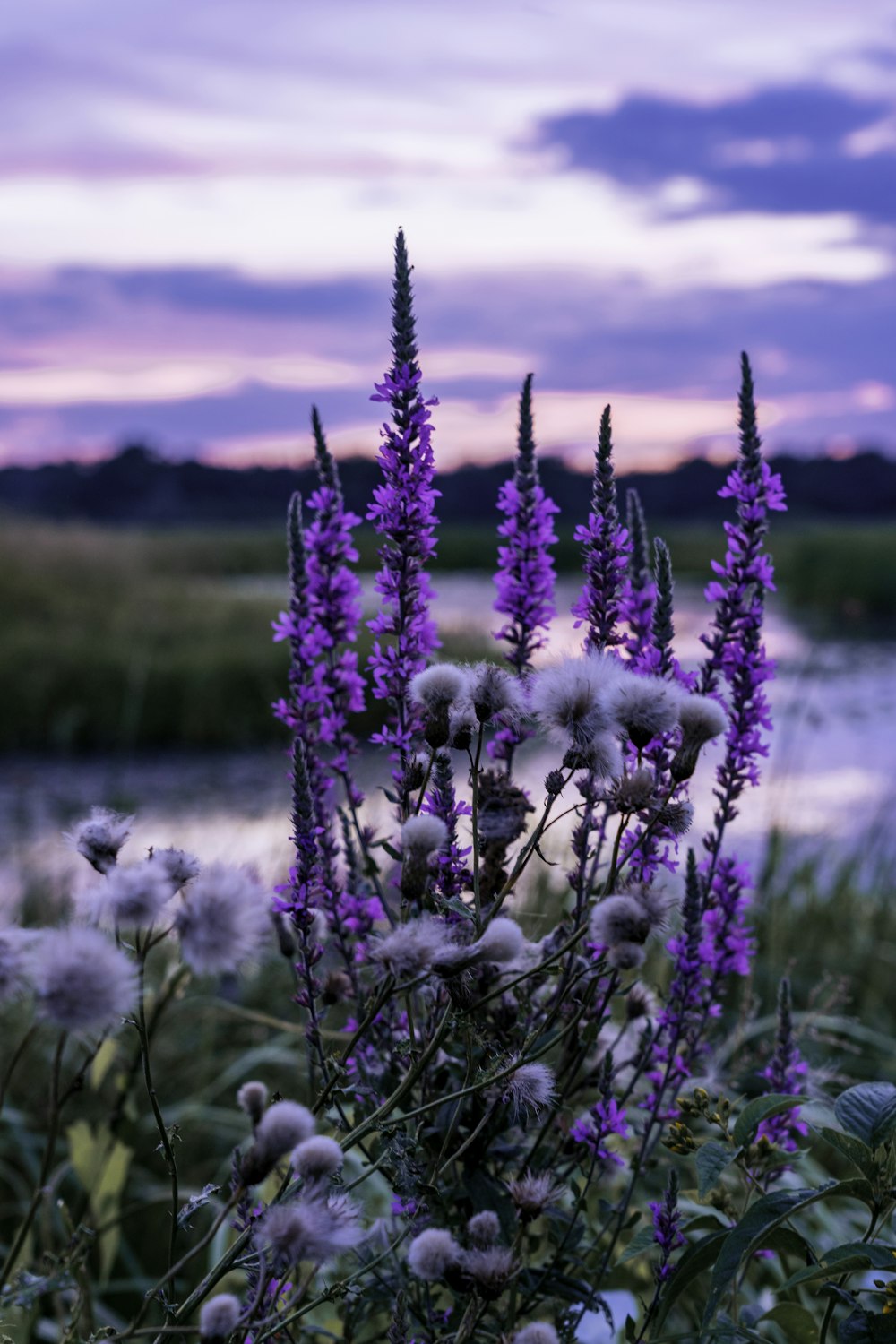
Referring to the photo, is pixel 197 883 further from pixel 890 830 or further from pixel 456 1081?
pixel 890 830

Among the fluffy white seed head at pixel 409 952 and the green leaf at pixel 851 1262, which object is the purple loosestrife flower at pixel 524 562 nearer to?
the fluffy white seed head at pixel 409 952

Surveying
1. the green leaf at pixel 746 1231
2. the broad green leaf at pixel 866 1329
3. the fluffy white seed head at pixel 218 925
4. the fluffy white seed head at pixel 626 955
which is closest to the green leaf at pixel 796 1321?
the broad green leaf at pixel 866 1329

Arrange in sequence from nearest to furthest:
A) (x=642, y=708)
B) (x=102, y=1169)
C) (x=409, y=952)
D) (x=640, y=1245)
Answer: (x=409, y=952), (x=642, y=708), (x=640, y=1245), (x=102, y=1169)

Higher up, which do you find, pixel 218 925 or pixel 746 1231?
pixel 218 925

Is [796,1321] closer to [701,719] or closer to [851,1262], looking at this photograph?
[851,1262]

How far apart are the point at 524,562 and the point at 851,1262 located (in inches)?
42.2

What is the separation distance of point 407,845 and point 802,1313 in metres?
0.99

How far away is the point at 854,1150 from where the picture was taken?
1553mm

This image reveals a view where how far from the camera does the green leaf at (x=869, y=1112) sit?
5.13ft

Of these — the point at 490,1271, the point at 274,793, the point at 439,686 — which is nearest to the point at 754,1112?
the point at 490,1271

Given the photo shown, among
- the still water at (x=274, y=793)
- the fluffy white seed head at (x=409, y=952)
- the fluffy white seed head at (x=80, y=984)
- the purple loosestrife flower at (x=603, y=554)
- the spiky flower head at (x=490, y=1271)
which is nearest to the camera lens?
the fluffy white seed head at (x=80, y=984)

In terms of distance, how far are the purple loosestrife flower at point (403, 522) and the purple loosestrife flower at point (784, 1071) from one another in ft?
2.74

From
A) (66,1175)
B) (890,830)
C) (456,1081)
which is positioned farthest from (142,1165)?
(890,830)

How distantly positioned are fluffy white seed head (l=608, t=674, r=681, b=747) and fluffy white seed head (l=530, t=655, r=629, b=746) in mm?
15
